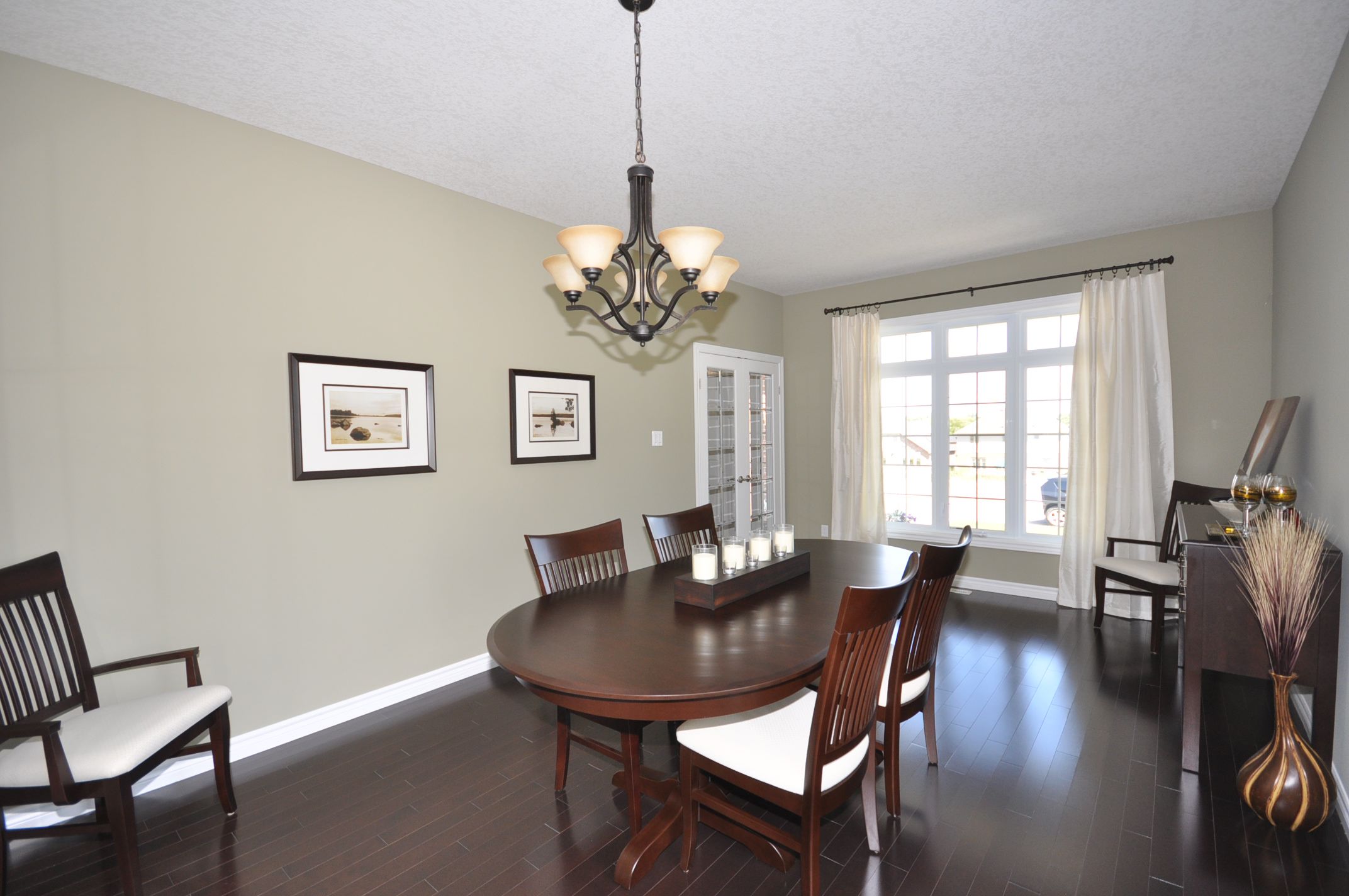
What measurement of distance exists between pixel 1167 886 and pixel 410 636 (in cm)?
316

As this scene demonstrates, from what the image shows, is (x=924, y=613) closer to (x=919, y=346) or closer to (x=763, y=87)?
(x=763, y=87)

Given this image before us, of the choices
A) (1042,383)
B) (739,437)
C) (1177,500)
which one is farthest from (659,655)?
(1042,383)

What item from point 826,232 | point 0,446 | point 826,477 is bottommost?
point 826,477

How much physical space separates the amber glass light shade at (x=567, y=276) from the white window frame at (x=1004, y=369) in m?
3.94

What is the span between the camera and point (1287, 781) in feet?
6.69

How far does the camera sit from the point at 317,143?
9.29 feet

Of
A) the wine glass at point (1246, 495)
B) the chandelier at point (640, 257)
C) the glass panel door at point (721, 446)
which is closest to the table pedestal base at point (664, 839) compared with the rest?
the chandelier at point (640, 257)

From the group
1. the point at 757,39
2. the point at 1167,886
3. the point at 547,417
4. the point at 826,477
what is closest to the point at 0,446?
the point at 547,417

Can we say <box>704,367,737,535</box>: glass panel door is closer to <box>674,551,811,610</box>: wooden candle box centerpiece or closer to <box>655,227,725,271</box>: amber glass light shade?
Answer: <box>674,551,811,610</box>: wooden candle box centerpiece

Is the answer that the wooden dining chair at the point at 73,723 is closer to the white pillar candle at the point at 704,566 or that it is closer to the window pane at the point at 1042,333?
the white pillar candle at the point at 704,566

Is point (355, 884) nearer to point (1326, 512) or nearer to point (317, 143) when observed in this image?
point (317, 143)

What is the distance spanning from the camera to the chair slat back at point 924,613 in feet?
6.51

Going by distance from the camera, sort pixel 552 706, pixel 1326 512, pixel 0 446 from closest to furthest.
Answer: pixel 0 446 < pixel 1326 512 < pixel 552 706

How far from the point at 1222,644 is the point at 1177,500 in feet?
6.67
